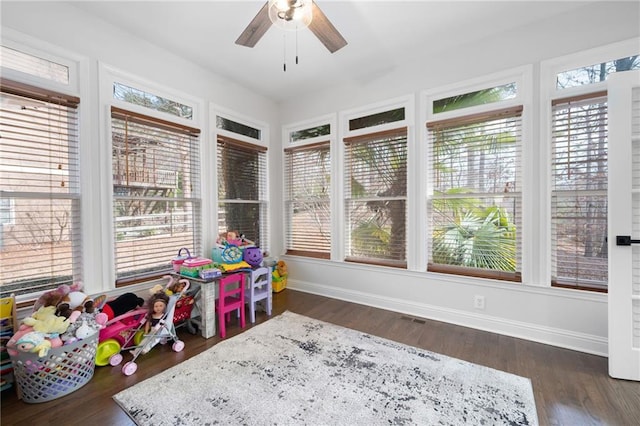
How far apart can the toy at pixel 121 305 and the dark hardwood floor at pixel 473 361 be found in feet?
1.28

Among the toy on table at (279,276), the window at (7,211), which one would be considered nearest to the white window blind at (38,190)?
the window at (7,211)

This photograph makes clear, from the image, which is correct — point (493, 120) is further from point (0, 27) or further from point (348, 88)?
point (0, 27)

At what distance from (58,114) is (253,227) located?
2.23 meters

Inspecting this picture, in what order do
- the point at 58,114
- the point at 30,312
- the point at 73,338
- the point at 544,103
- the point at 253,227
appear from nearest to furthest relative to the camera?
the point at 73,338 < the point at 30,312 < the point at 58,114 < the point at 544,103 < the point at 253,227

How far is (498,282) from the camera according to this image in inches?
97.6

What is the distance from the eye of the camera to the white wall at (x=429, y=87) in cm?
206

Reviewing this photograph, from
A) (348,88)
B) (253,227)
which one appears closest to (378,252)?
(253,227)

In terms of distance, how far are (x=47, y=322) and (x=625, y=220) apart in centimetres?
384

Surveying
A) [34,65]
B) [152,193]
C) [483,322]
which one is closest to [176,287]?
[152,193]

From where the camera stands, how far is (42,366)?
156 centimetres

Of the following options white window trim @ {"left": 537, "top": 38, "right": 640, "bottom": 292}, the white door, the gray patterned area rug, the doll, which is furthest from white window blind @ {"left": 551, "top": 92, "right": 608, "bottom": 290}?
the doll

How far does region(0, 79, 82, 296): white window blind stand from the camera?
6.01 feet

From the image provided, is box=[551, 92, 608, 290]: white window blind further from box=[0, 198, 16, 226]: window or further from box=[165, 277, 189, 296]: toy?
box=[0, 198, 16, 226]: window

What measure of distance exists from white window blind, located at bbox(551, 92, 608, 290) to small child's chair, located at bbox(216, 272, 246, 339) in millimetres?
2899
